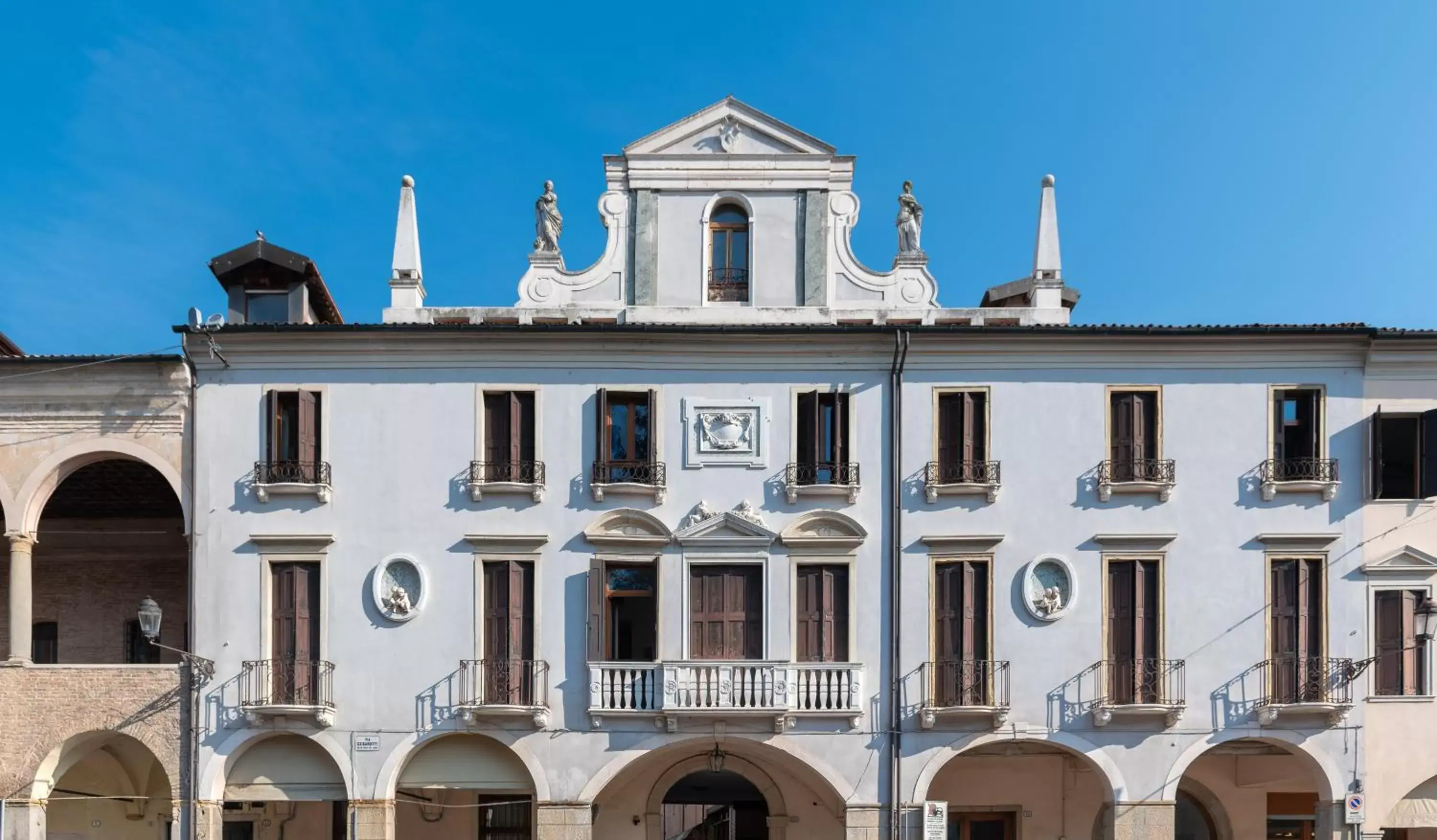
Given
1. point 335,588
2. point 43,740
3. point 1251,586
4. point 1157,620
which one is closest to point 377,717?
point 335,588

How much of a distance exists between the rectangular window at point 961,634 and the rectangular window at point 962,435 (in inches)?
70.1

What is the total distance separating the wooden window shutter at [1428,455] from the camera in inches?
885

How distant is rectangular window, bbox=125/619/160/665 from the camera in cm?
2625

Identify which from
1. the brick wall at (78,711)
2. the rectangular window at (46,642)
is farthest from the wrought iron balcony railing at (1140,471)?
the rectangular window at (46,642)

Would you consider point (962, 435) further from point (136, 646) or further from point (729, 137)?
point (136, 646)

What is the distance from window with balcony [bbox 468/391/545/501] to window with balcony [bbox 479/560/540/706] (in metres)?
1.53

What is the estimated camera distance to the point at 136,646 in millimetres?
26359

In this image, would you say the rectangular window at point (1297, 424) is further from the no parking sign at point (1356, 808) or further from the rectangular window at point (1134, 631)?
the no parking sign at point (1356, 808)

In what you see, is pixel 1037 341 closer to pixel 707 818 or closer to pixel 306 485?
pixel 707 818

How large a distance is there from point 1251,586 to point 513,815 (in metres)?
16.5

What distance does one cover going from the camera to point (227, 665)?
2238 cm

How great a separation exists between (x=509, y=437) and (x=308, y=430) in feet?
13.1

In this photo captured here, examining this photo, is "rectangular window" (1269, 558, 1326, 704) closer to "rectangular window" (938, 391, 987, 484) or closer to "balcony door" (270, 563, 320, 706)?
"rectangular window" (938, 391, 987, 484)

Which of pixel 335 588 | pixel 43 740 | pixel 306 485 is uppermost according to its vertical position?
pixel 306 485
